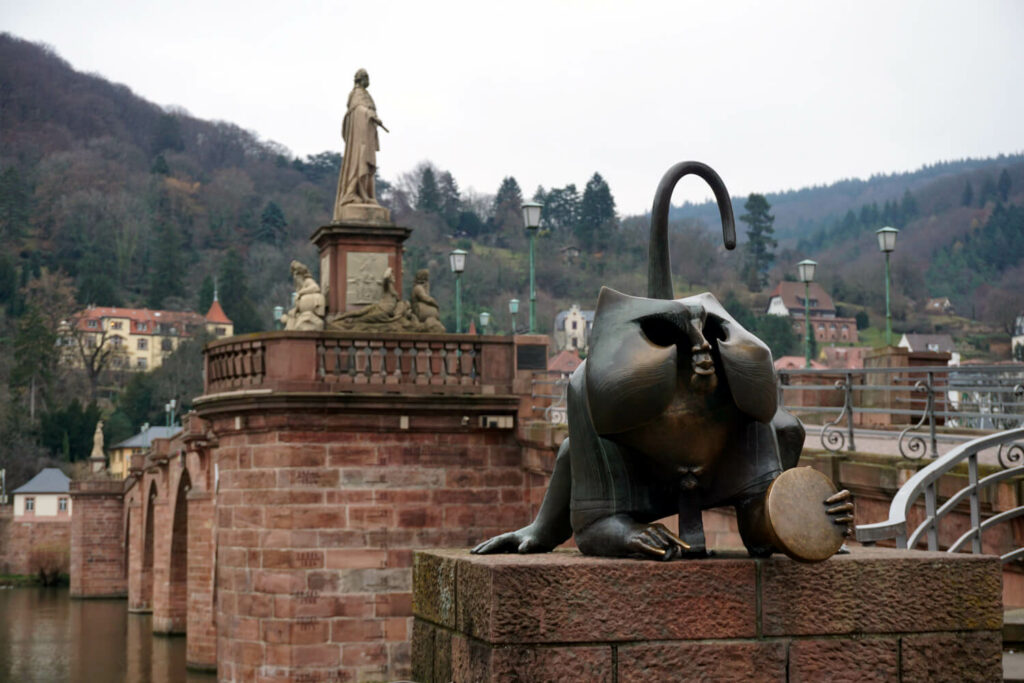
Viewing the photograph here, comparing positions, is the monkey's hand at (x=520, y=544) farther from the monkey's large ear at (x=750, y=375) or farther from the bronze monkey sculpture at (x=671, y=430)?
the monkey's large ear at (x=750, y=375)

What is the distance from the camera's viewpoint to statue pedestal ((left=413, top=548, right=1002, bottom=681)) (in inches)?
162

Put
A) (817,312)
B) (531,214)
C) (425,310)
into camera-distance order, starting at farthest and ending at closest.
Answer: (817,312) < (531,214) < (425,310)

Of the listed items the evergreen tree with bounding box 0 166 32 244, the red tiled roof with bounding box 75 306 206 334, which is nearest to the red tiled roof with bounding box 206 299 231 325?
the red tiled roof with bounding box 75 306 206 334

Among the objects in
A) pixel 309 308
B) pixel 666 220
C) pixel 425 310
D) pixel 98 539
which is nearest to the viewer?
pixel 666 220

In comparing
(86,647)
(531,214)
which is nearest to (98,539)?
(86,647)

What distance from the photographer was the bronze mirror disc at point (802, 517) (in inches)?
165

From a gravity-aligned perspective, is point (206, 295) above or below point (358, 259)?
above

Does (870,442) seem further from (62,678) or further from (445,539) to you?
(62,678)

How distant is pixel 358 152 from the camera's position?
20781 millimetres

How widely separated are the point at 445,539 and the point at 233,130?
489 ft

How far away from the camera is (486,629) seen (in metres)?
4.14

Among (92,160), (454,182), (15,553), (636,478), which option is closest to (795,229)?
A: (454,182)

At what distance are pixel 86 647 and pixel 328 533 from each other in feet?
66.7

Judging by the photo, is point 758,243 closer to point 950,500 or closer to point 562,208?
point 562,208
